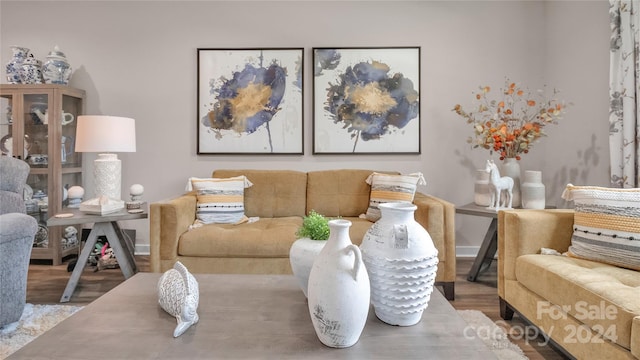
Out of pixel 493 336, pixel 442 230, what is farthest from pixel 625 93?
pixel 493 336

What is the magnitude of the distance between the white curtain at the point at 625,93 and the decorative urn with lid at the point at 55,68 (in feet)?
14.2

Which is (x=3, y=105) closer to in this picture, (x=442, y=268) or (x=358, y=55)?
(x=358, y=55)

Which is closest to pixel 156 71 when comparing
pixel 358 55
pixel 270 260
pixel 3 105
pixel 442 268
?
pixel 3 105

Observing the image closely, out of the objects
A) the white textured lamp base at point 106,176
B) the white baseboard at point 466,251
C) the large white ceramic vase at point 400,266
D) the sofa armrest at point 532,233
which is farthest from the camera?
the white baseboard at point 466,251

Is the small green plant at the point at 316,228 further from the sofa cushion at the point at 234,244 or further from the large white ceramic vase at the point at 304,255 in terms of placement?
the sofa cushion at the point at 234,244

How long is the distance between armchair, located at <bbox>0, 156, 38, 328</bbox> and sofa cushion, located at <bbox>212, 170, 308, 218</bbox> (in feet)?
4.56

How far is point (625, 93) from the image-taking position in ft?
7.63

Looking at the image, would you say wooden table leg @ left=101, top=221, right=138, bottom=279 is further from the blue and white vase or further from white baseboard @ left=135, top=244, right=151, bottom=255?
→ the blue and white vase

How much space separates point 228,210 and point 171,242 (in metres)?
0.53

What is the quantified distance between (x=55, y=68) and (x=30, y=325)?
2316 millimetres

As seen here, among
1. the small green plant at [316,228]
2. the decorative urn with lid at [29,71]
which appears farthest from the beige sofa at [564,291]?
the decorative urn with lid at [29,71]

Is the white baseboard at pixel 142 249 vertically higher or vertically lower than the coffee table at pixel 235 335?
lower

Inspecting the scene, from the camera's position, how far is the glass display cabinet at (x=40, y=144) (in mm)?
3238

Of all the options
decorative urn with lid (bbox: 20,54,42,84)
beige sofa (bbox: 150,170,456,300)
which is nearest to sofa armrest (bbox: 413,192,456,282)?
beige sofa (bbox: 150,170,456,300)
